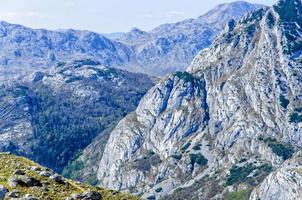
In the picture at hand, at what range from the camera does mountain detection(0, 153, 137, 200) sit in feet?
243

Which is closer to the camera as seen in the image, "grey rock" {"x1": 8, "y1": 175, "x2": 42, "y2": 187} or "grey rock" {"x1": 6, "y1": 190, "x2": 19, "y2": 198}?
"grey rock" {"x1": 6, "y1": 190, "x2": 19, "y2": 198}

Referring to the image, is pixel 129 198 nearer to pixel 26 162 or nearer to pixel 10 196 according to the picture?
pixel 26 162

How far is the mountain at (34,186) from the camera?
74.1m

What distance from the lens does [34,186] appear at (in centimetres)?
7912

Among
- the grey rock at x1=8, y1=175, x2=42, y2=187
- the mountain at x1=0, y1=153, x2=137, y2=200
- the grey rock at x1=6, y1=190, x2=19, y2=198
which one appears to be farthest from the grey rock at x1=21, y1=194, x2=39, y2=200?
the grey rock at x1=8, y1=175, x2=42, y2=187

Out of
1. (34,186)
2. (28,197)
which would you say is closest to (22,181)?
(34,186)

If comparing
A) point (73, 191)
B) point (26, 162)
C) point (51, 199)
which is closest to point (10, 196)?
point (51, 199)

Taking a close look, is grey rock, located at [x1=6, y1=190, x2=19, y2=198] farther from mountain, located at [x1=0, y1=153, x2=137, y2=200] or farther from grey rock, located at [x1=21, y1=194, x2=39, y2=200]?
grey rock, located at [x1=21, y1=194, x2=39, y2=200]

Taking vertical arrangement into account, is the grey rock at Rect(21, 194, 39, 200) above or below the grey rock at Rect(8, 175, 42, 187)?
above

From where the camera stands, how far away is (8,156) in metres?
101

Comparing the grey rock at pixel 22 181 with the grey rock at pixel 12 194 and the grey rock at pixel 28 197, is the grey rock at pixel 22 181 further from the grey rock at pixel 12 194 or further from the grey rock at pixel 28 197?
the grey rock at pixel 28 197

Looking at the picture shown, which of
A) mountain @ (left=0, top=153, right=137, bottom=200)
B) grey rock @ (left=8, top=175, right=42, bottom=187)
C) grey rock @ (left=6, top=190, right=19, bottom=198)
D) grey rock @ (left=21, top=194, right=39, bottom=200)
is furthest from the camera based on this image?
grey rock @ (left=8, top=175, right=42, bottom=187)

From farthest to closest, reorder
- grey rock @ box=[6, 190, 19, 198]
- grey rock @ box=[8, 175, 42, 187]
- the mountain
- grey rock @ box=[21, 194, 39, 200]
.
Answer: grey rock @ box=[8, 175, 42, 187] < the mountain < grey rock @ box=[6, 190, 19, 198] < grey rock @ box=[21, 194, 39, 200]

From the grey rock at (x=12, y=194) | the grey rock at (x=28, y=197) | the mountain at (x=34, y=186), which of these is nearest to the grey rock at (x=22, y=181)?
the mountain at (x=34, y=186)
